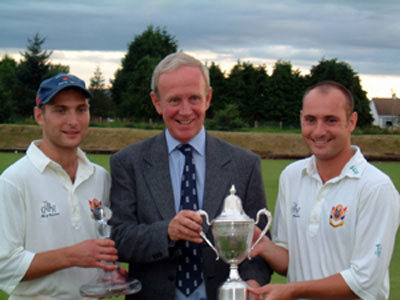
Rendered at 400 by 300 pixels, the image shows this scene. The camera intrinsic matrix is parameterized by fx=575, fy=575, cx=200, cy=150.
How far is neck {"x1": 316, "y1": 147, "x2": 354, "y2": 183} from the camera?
3.17 metres

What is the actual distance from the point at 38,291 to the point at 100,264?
0.45 metres

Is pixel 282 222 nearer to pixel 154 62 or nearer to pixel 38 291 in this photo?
pixel 38 291

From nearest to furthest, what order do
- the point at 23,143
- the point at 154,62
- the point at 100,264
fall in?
1. the point at 100,264
2. the point at 23,143
3. the point at 154,62

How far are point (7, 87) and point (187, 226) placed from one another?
65.3 m

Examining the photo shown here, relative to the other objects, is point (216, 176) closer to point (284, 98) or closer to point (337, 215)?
point (337, 215)

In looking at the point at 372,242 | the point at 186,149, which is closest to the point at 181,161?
the point at 186,149

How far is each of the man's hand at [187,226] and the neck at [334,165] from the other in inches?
32.7

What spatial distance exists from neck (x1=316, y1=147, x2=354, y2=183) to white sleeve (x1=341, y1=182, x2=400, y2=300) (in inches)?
10.0

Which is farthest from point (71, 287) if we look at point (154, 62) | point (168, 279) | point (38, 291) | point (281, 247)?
point (154, 62)

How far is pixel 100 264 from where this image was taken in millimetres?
2957

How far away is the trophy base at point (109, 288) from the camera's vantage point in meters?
2.89

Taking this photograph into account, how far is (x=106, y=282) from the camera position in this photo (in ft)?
9.78

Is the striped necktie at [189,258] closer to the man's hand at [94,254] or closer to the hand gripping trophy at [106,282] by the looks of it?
the hand gripping trophy at [106,282]

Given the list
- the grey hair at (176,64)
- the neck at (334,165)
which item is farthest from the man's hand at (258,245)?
the grey hair at (176,64)
